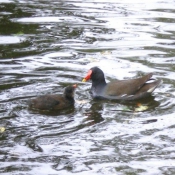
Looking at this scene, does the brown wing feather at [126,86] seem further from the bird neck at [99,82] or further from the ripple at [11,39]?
the ripple at [11,39]

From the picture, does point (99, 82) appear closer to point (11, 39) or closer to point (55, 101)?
point (55, 101)

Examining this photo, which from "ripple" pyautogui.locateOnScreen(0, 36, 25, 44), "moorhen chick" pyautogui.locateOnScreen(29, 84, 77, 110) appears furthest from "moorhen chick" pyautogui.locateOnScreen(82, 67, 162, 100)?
"ripple" pyautogui.locateOnScreen(0, 36, 25, 44)

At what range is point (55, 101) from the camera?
1121 cm

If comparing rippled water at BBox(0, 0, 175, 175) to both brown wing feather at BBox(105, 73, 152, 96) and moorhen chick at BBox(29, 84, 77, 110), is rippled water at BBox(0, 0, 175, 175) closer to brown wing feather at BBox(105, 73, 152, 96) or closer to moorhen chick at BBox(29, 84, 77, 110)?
moorhen chick at BBox(29, 84, 77, 110)

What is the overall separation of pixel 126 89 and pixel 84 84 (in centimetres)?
131

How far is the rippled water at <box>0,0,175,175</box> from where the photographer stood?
29.4ft

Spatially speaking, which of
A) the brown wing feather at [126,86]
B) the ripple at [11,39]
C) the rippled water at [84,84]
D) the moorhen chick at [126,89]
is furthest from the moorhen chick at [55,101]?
the ripple at [11,39]

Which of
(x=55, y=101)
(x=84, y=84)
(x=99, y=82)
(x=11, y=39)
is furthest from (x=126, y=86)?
(x=11, y=39)

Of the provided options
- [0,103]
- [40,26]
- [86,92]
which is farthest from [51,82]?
[40,26]

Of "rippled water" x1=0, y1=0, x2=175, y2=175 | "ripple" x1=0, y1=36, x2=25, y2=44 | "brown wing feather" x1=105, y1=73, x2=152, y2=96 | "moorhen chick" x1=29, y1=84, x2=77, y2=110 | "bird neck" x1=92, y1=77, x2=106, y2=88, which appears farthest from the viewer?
"ripple" x1=0, y1=36, x2=25, y2=44

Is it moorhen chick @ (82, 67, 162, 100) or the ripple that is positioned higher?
the ripple

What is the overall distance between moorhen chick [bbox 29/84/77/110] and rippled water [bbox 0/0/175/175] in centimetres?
14

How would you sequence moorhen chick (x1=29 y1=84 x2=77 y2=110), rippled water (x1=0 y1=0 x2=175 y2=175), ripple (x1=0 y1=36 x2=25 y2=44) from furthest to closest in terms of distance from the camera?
ripple (x1=0 y1=36 x2=25 y2=44), moorhen chick (x1=29 y1=84 x2=77 y2=110), rippled water (x1=0 y1=0 x2=175 y2=175)

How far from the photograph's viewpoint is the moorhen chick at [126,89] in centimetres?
1182
